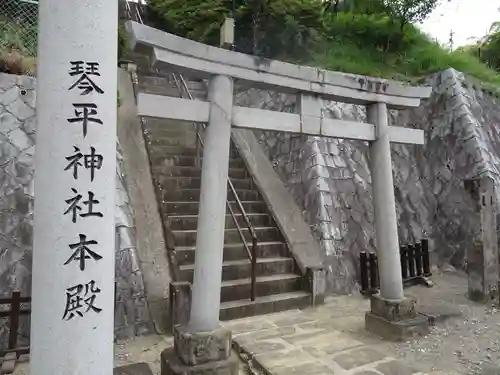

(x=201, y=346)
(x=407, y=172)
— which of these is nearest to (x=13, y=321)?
(x=201, y=346)

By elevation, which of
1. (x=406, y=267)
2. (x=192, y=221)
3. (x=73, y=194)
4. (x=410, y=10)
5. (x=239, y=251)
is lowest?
(x=406, y=267)

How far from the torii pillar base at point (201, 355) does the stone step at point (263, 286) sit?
190 cm

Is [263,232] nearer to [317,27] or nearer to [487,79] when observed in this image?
[317,27]

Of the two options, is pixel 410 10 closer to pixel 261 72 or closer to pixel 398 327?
pixel 261 72

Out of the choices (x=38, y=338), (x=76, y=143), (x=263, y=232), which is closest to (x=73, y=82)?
(x=76, y=143)

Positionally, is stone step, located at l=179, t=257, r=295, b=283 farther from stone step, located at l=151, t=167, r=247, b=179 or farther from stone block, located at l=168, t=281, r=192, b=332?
stone step, located at l=151, t=167, r=247, b=179

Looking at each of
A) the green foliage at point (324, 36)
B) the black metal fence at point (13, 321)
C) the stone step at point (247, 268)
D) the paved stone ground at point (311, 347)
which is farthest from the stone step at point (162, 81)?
the paved stone ground at point (311, 347)

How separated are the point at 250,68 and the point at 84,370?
3.19 meters

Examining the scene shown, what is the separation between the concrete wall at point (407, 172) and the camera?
7.39 metres

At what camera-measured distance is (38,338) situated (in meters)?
2.17

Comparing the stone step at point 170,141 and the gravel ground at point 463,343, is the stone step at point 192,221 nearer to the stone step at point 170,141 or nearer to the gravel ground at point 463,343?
the stone step at point 170,141

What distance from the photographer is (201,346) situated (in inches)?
142

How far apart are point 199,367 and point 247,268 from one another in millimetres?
2649

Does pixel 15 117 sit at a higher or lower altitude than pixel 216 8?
lower
